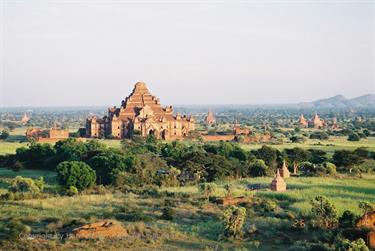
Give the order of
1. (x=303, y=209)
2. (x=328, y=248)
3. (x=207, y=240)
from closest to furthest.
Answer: (x=328, y=248) < (x=207, y=240) < (x=303, y=209)

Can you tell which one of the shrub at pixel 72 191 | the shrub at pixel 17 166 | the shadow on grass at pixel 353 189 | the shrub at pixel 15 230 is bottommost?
the shrub at pixel 17 166

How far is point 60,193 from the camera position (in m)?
34.9

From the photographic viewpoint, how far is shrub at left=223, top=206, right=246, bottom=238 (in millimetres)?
23656

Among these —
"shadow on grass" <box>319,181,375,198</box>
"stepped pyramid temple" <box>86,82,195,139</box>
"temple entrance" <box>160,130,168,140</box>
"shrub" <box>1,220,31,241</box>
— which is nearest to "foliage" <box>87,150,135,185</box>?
"shadow on grass" <box>319,181,375,198</box>

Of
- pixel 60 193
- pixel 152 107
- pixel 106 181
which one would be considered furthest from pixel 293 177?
pixel 152 107

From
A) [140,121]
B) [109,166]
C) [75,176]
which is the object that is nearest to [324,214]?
[75,176]

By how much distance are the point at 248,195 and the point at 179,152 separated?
19555 mm

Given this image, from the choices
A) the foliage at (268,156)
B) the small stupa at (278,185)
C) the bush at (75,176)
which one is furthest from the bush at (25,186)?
the foliage at (268,156)

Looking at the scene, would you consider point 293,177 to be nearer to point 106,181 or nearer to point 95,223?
point 106,181

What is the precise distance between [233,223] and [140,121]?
5529cm

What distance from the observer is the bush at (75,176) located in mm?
36531

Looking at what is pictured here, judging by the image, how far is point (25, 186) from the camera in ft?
116

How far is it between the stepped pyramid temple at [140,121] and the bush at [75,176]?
3963 centimetres

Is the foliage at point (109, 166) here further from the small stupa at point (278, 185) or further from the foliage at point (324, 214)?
the foliage at point (324, 214)
